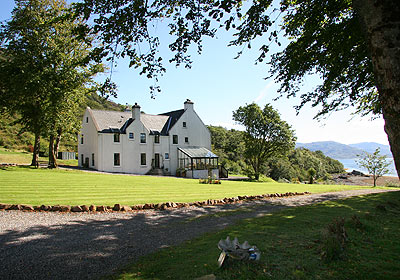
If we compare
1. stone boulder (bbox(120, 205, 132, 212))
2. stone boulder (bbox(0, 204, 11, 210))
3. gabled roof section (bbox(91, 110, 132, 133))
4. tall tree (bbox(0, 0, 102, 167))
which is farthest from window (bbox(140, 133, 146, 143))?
stone boulder (bbox(0, 204, 11, 210))

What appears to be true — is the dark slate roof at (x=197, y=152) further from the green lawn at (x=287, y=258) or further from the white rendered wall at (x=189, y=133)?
the green lawn at (x=287, y=258)

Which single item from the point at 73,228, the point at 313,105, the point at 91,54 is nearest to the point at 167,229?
the point at 73,228

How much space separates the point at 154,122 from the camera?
41188 millimetres

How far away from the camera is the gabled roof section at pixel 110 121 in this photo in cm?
3544

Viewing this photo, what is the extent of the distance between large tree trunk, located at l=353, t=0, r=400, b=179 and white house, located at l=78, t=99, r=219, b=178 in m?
33.3

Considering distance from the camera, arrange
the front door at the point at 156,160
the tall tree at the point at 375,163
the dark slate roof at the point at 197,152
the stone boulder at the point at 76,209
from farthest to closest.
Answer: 1. the front door at the point at 156,160
2. the dark slate roof at the point at 197,152
3. the tall tree at the point at 375,163
4. the stone boulder at the point at 76,209

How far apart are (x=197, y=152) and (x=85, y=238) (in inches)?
1281

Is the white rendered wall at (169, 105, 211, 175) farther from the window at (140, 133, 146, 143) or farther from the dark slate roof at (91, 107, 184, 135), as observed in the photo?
the window at (140, 133, 146, 143)

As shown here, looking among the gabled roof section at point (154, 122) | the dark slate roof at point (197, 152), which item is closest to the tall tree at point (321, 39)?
the dark slate roof at point (197, 152)

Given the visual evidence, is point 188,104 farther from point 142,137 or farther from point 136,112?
point 142,137

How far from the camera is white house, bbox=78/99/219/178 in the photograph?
35375 mm

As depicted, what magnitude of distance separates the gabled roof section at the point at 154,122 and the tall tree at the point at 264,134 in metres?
13.3

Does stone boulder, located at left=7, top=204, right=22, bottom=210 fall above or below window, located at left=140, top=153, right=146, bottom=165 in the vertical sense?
below

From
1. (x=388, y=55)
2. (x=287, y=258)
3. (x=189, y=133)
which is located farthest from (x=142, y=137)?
(x=388, y=55)
